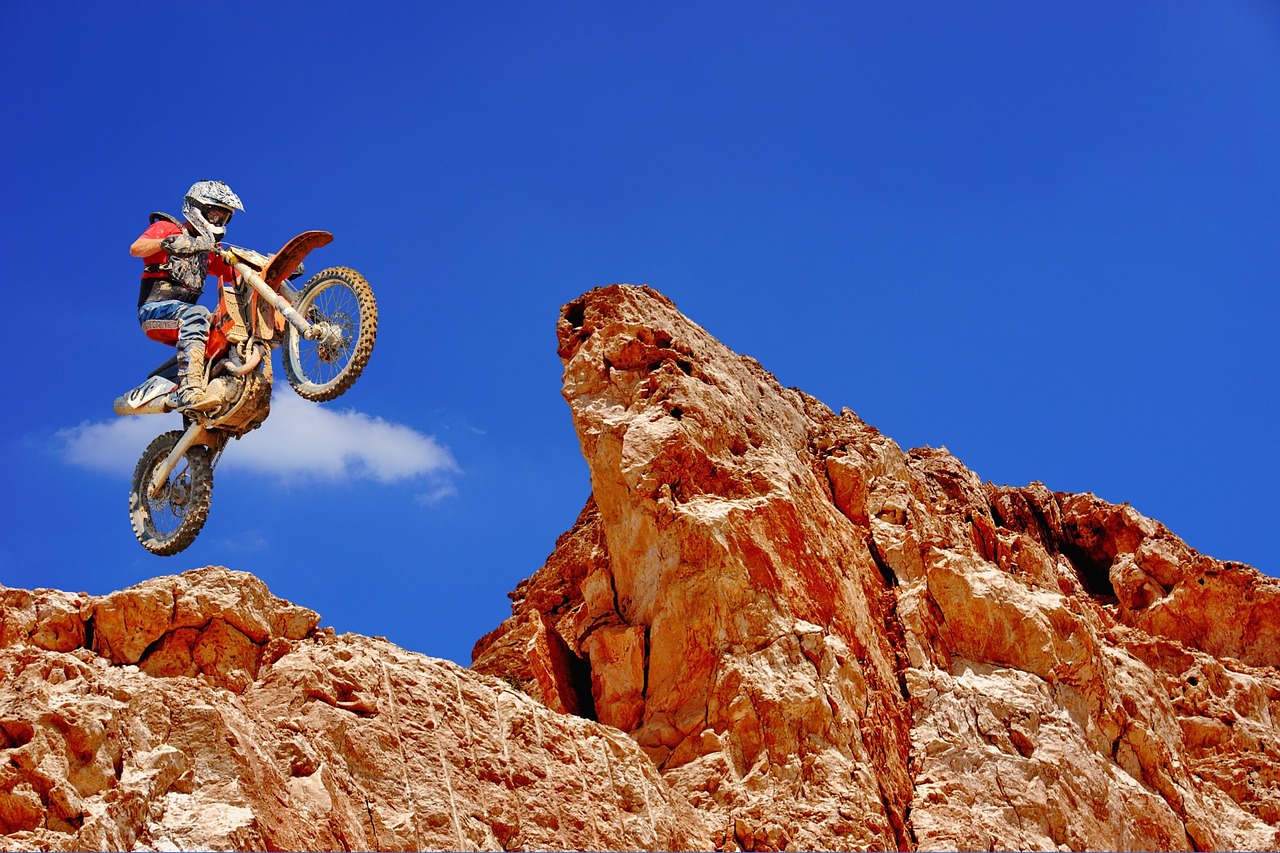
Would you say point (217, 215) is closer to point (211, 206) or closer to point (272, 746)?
point (211, 206)

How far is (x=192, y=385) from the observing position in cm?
2612

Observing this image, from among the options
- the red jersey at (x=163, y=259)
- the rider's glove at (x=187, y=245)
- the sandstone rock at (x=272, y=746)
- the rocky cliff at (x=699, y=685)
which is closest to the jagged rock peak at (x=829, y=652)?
the rocky cliff at (x=699, y=685)

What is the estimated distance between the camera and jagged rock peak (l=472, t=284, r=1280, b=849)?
22266 millimetres

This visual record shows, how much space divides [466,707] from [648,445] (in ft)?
18.6

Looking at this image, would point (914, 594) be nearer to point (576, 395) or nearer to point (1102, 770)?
point (1102, 770)

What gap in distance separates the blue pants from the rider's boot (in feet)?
0.41

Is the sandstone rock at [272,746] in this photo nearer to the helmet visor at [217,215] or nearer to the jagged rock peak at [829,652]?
the jagged rock peak at [829,652]

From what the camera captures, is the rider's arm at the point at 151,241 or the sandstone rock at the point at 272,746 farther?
the rider's arm at the point at 151,241

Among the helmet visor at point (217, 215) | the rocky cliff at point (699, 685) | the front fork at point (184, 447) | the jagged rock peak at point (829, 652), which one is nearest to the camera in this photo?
the rocky cliff at point (699, 685)

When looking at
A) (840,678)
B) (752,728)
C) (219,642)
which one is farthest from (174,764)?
(840,678)

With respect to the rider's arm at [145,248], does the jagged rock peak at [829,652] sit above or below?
below

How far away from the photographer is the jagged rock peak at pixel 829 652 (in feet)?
73.0

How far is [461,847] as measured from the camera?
61.2 feet

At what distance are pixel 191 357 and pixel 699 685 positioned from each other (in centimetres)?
959
